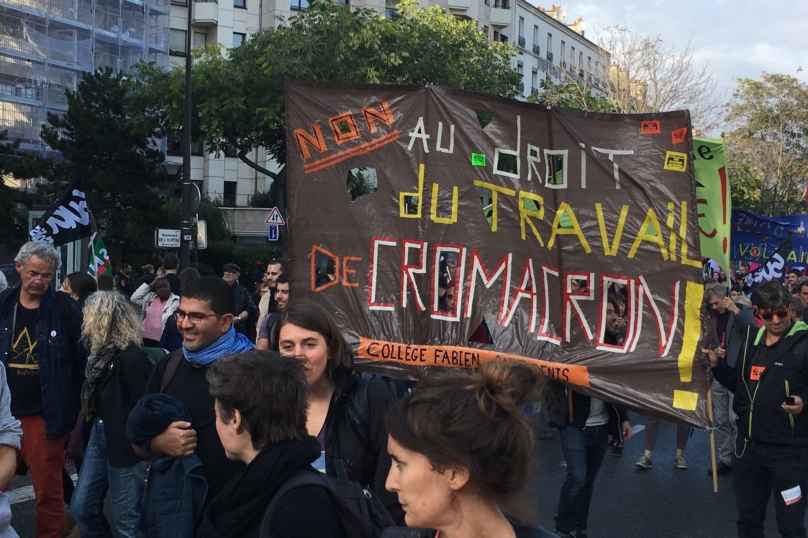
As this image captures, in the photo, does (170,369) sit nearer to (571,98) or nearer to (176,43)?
(571,98)

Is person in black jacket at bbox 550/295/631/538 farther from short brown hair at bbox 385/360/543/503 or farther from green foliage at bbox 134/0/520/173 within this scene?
green foliage at bbox 134/0/520/173

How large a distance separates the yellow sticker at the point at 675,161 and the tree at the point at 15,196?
22.7 metres

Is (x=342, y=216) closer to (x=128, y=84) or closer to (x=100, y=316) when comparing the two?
(x=100, y=316)

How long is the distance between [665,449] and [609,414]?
347 cm

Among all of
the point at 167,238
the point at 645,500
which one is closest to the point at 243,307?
the point at 645,500

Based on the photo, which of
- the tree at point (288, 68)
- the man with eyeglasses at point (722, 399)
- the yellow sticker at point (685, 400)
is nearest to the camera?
the yellow sticker at point (685, 400)

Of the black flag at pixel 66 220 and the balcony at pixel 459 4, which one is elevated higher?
the balcony at pixel 459 4

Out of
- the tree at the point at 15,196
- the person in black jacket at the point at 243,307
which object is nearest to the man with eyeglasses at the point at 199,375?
the person in black jacket at the point at 243,307

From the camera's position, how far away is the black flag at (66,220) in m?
8.88

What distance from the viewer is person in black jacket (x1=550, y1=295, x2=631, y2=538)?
5.44 metres

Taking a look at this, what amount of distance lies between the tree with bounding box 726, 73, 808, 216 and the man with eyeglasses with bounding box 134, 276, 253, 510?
125ft

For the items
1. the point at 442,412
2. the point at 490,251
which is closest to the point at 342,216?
the point at 490,251

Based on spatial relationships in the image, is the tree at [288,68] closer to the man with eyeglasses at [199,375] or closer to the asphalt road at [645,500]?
the asphalt road at [645,500]

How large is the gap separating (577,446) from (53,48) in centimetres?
3216
